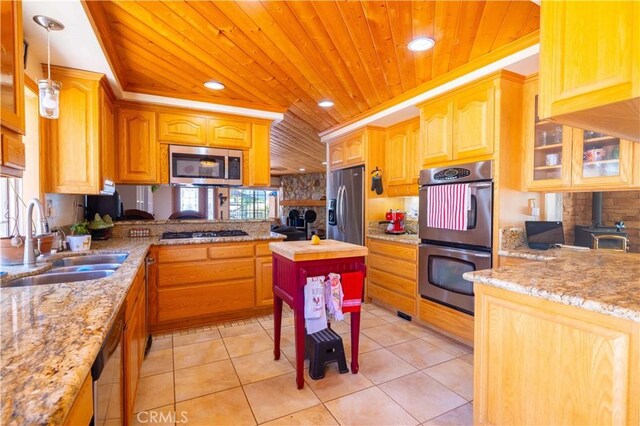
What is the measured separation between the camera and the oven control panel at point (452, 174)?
2.76 metres

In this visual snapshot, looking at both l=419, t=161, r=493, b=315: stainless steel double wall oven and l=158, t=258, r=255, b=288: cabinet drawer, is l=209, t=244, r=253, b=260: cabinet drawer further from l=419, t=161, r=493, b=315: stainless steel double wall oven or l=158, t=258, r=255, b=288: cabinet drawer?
l=419, t=161, r=493, b=315: stainless steel double wall oven

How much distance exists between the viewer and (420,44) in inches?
86.9

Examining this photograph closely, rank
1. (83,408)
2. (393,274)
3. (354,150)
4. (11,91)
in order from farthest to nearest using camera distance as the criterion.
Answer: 1. (354,150)
2. (393,274)
3. (11,91)
4. (83,408)

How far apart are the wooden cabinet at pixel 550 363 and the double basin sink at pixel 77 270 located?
2.09 meters

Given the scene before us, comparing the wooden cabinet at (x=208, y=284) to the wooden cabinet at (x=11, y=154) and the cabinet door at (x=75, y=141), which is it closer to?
the cabinet door at (x=75, y=141)

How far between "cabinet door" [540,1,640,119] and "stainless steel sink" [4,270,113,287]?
7.89 feet

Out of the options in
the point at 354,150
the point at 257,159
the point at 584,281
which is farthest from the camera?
the point at 354,150

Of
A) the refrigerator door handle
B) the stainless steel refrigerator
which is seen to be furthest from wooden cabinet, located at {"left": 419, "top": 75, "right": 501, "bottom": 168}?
the refrigerator door handle

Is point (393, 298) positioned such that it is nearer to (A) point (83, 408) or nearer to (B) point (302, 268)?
(B) point (302, 268)

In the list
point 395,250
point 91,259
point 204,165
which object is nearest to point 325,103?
point 204,165

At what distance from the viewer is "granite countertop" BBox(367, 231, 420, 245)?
131 inches

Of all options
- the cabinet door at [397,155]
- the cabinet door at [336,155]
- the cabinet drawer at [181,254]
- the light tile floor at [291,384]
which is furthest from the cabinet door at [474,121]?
the cabinet drawer at [181,254]

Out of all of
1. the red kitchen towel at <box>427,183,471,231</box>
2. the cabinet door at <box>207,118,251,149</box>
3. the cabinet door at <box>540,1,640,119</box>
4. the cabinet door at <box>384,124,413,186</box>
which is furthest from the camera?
the cabinet door at <box>384,124,413,186</box>

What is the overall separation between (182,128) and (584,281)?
3.55 metres
